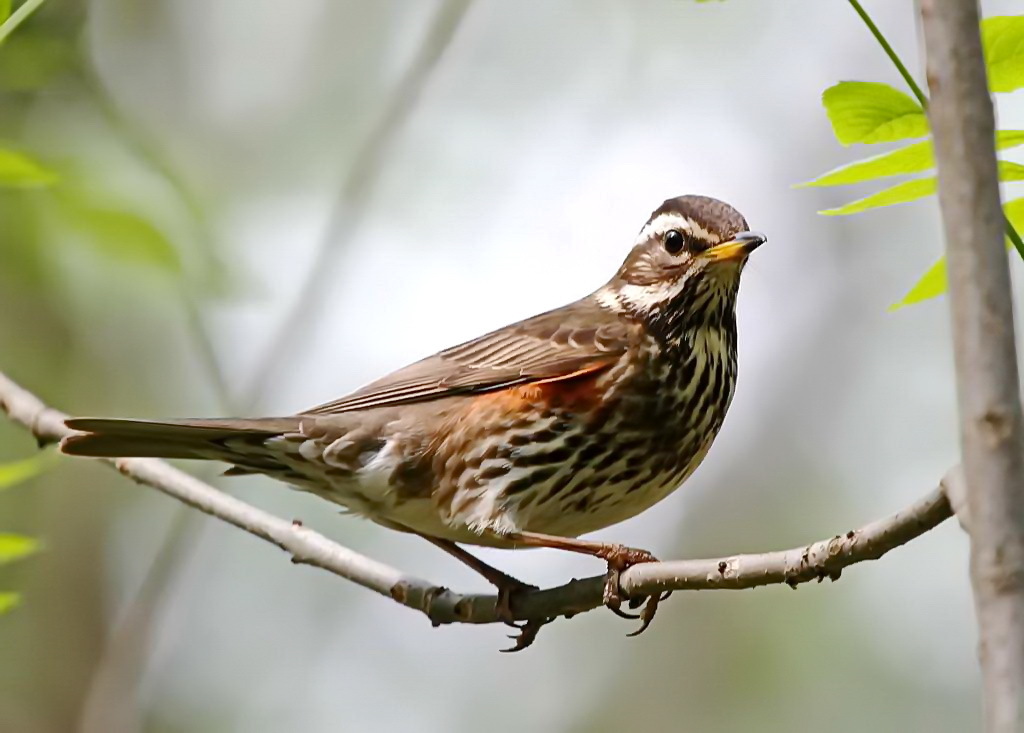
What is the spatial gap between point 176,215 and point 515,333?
160 centimetres

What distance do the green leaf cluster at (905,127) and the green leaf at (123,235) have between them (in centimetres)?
328

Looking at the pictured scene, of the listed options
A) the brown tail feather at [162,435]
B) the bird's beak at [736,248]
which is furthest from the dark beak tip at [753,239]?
the brown tail feather at [162,435]

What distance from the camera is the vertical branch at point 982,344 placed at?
4.17 ft

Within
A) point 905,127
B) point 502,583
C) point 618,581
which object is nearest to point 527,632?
point 502,583

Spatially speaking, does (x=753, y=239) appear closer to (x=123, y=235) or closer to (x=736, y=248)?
(x=736, y=248)

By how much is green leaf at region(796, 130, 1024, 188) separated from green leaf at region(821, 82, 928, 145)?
3cm

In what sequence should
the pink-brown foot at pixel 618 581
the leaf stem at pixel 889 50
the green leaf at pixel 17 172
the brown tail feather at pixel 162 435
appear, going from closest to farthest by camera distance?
the leaf stem at pixel 889 50, the green leaf at pixel 17 172, the pink-brown foot at pixel 618 581, the brown tail feather at pixel 162 435

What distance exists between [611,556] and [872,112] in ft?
6.40

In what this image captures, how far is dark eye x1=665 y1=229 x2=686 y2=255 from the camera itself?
17.7ft

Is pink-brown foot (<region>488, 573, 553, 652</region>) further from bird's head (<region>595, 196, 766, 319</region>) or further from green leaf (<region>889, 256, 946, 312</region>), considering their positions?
green leaf (<region>889, 256, 946, 312</region>)

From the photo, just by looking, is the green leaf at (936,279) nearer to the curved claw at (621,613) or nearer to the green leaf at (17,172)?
the curved claw at (621,613)

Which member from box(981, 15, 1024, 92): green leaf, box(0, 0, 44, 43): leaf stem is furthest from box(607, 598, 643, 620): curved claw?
box(0, 0, 44, 43): leaf stem

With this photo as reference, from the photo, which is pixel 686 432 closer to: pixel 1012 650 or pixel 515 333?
pixel 515 333

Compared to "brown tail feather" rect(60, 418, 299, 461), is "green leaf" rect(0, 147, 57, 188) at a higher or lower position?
higher
